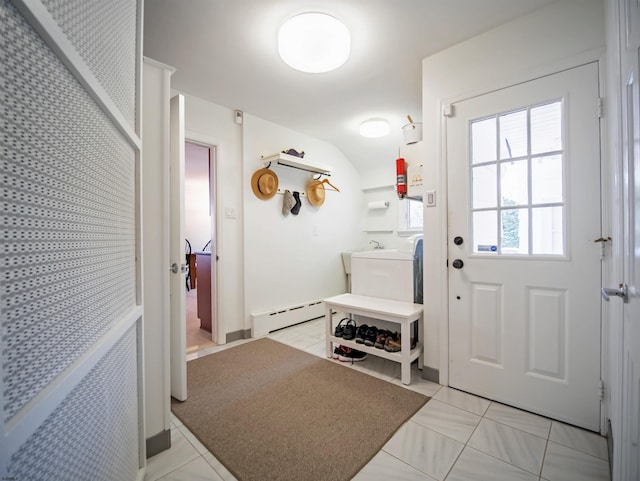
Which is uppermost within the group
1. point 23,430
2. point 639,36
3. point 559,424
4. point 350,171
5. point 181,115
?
point 350,171

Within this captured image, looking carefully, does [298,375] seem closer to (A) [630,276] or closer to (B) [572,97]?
(A) [630,276]

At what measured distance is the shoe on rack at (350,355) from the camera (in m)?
2.49

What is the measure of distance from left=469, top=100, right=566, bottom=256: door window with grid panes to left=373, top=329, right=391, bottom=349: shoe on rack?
1.01 m

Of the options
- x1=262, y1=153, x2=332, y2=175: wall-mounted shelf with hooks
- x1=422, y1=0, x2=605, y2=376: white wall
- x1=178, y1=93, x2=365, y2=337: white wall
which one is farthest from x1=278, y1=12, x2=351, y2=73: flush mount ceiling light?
x1=178, y1=93, x2=365, y2=337: white wall

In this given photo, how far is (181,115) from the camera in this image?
1778 millimetres

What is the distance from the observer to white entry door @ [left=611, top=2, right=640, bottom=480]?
71 cm

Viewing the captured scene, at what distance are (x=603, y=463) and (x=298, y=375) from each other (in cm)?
176

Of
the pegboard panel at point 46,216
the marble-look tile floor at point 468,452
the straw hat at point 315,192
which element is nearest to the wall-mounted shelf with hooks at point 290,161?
the straw hat at point 315,192

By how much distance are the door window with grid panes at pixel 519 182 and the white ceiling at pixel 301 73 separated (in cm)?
67

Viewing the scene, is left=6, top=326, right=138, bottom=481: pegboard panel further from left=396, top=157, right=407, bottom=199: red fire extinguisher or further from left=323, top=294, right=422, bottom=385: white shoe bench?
left=396, top=157, right=407, bottom=199: red fire extinguisher

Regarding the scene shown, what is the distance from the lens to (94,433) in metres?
0.71

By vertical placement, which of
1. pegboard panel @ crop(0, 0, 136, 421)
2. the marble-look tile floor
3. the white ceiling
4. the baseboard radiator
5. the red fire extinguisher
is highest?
the white ceiling

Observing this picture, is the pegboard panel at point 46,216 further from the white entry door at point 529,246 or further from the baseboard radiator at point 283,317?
the baseboard radiator at point 283,317

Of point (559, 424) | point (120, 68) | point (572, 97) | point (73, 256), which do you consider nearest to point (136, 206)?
point (120, 68)
